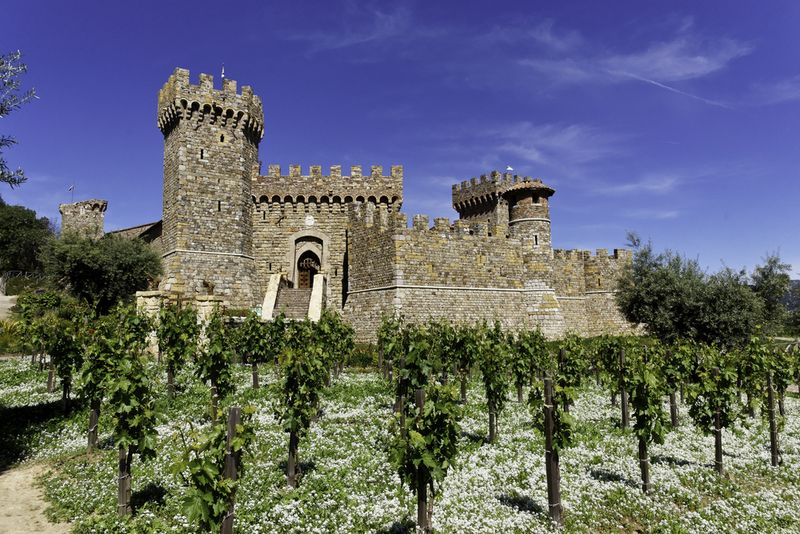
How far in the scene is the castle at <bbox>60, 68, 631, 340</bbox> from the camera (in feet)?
87.0

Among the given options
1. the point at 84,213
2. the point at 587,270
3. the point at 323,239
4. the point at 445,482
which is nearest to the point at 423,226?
the point at 323,239

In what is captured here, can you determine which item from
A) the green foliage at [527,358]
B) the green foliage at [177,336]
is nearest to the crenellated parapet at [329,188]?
the green foliage at [177,336]

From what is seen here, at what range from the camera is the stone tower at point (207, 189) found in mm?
26344

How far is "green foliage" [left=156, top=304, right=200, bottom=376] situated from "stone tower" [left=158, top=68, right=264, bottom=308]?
359 inches

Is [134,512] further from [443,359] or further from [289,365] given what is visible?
[443,359]

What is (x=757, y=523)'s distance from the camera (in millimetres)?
7926

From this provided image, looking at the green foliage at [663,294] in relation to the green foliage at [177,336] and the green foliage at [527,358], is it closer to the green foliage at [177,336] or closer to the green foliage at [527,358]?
the green foliage at [527,358]

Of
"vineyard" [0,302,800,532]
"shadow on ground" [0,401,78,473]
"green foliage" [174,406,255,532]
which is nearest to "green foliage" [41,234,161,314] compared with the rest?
"vineyard" [0,302,800,532]

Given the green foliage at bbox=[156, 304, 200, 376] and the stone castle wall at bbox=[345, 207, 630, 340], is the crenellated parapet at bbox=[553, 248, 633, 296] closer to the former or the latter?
the stone castle wall at bbox=[345, 207, 630, 340]

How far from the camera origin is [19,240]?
56906 millimetres

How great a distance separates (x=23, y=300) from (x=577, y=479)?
22437 mm

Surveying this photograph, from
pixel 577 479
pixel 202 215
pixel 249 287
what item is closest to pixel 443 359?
pixel 577 479

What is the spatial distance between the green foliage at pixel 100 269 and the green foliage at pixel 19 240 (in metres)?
33.5

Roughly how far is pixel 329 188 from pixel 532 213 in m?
13.6
